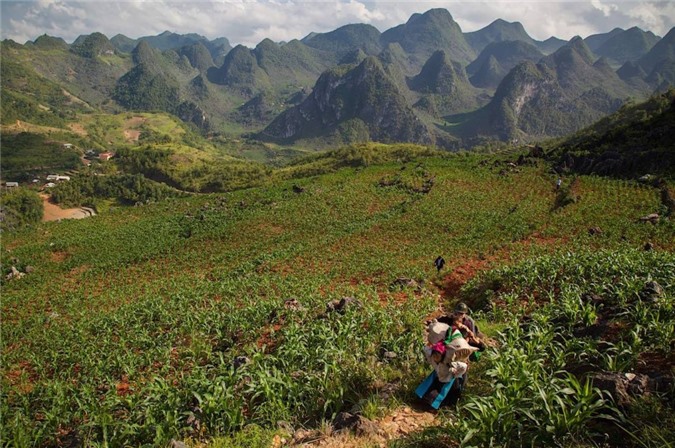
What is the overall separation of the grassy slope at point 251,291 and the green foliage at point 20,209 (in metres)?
27.1

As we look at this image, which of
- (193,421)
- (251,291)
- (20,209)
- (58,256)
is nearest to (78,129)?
(20,209)

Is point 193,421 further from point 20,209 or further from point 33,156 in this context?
point 33,156

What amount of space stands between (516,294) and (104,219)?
5718 cm

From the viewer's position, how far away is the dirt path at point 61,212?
7988 cm

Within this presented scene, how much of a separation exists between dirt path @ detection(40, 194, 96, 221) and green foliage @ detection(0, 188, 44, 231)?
10.6ft

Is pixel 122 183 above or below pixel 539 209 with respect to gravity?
below

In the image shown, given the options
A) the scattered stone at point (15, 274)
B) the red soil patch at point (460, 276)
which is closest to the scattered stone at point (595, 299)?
the red soil patch at point (460, 276)

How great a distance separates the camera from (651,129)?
46938 millimetres

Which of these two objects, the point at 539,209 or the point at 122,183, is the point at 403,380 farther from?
the point at 122,183

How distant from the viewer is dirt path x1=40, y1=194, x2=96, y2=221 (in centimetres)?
7988

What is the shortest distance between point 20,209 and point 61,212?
940 cm

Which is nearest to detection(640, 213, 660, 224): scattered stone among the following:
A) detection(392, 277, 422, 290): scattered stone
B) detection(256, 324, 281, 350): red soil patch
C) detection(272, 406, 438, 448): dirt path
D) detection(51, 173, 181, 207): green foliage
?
detection(392, 277, 422, 290): scattered stone

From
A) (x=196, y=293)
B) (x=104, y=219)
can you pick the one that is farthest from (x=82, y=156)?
(x=196, y=293)

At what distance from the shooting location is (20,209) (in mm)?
74062
